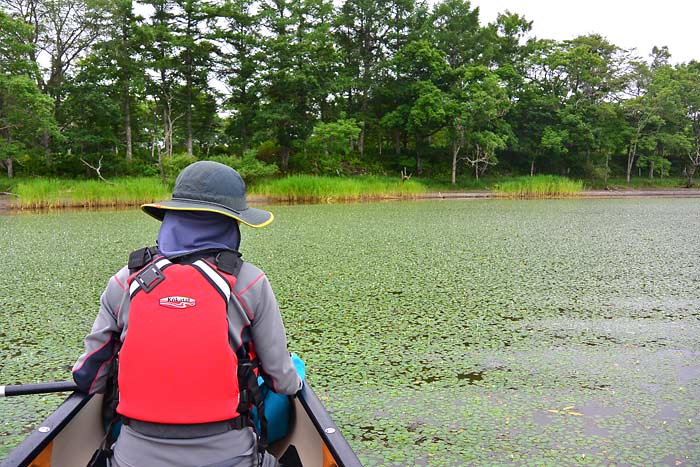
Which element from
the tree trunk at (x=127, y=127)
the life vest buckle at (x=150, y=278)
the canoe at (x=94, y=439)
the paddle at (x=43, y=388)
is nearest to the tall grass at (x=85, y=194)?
the tree trunk at (x=127, y=127)

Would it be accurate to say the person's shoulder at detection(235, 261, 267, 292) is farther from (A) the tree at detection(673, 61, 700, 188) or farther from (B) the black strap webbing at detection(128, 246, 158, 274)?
(A) the tree at detection(673, 61, 700, 188)

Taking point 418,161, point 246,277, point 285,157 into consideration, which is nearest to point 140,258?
point 246,277

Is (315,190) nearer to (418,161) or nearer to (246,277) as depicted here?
(418,161)

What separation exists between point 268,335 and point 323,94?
17.6 metres

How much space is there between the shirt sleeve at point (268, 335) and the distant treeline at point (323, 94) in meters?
13.2

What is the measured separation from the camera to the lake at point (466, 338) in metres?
1.83

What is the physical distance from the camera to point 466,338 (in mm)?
2836

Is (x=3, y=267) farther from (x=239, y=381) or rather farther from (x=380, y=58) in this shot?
(x=380, y=58)

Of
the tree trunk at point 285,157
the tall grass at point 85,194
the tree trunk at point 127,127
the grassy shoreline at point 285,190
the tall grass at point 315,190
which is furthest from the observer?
the tree trunk at point 285,157

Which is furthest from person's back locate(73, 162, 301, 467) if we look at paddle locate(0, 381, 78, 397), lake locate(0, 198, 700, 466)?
lake locate(0, 198, 700, 466)

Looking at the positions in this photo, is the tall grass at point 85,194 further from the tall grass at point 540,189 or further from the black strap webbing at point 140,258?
the black strap webbing at point 140,258

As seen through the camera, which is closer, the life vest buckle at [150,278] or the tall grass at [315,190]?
the life vest buckle at [150,278]

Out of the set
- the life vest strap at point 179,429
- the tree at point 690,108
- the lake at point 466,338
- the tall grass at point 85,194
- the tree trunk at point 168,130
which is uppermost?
the tree at point 690,108

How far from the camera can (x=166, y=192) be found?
12359 mm
